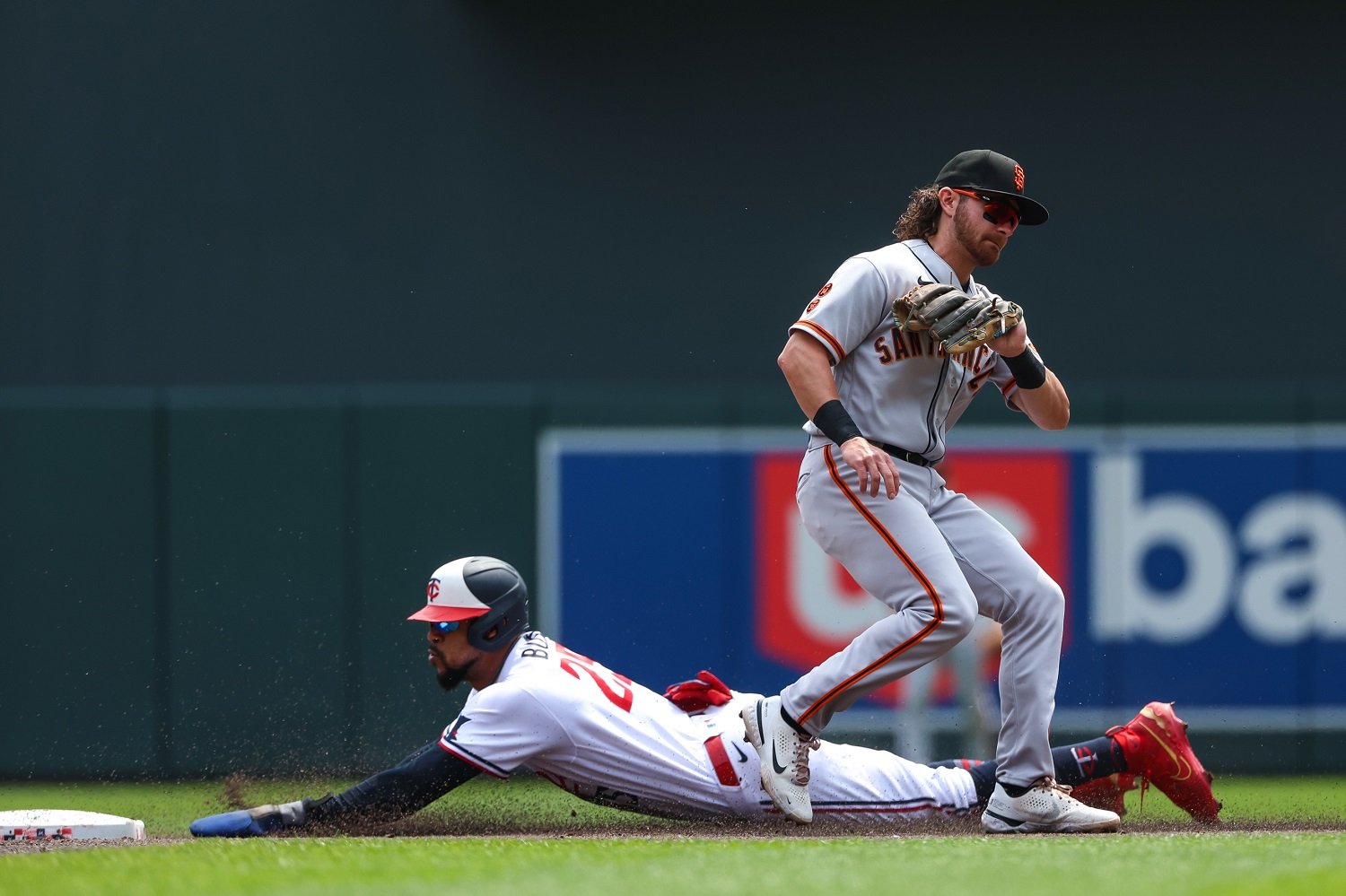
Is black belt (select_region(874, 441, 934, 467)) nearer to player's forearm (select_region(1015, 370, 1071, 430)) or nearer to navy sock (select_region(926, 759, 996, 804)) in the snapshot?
player's forearm (select_region(1015, 370, 1071, 430))

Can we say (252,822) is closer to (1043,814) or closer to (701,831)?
(701,831)

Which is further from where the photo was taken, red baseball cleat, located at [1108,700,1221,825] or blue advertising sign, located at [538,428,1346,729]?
blue advertising sign, located at [538,428,1346,729]

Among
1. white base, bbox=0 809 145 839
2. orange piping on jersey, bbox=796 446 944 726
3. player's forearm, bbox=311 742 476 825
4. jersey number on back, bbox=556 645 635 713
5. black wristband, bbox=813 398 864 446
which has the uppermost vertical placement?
black wristband, bbox=813 398 864 446

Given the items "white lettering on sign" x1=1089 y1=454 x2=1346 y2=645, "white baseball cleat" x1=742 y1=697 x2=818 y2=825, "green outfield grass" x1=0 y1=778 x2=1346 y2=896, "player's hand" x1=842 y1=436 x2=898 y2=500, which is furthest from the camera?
"white lettering on sign" x1=1089 y1=454 x2=1346 y2=645

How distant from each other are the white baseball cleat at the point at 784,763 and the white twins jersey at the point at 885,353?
2.30 ft

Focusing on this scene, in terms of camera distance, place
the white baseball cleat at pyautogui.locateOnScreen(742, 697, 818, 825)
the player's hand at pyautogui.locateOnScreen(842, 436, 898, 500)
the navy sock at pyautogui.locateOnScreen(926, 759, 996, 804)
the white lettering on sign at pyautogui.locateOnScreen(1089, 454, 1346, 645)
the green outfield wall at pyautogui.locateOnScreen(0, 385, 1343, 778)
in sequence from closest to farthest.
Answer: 1. the player's hand at pyautogui.locateOnScreen(842, 436, 898, 500)
2. the white baseball cleat at pyautogui.locateOnScreen(742, 697, 818, 825)
3. the navy sock at pyautogui.locateOnScreen(926, 759, 996, 804)
4. the green outfield wall at pyautogui.locateOnScreen(0, 385, 1343, 778)
5. the white lettering on sign at pyautogui.locateOnScreen(1089, 454, 1346, 645)

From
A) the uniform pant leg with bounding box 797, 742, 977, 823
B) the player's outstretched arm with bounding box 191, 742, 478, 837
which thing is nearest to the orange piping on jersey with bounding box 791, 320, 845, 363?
the uniform pant leg with bounding box 797, 742, 977, 823

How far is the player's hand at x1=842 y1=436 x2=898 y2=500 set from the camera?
390 cm

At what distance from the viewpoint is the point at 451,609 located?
439 cm

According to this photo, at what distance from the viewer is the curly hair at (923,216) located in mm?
4352

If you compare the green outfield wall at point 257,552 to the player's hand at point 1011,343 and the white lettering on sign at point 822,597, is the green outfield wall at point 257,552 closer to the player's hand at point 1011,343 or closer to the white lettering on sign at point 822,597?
the white lettering on sign at point 822,597

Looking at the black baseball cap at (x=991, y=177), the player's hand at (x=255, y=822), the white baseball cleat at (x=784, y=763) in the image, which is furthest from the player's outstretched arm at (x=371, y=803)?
the black baseball cap at (x=991, y=177)

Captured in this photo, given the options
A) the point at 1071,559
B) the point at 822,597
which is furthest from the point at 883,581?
the point at 1071,559

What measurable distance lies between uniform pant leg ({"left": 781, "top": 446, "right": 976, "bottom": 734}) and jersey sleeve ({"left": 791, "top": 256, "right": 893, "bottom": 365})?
272 millimetres
